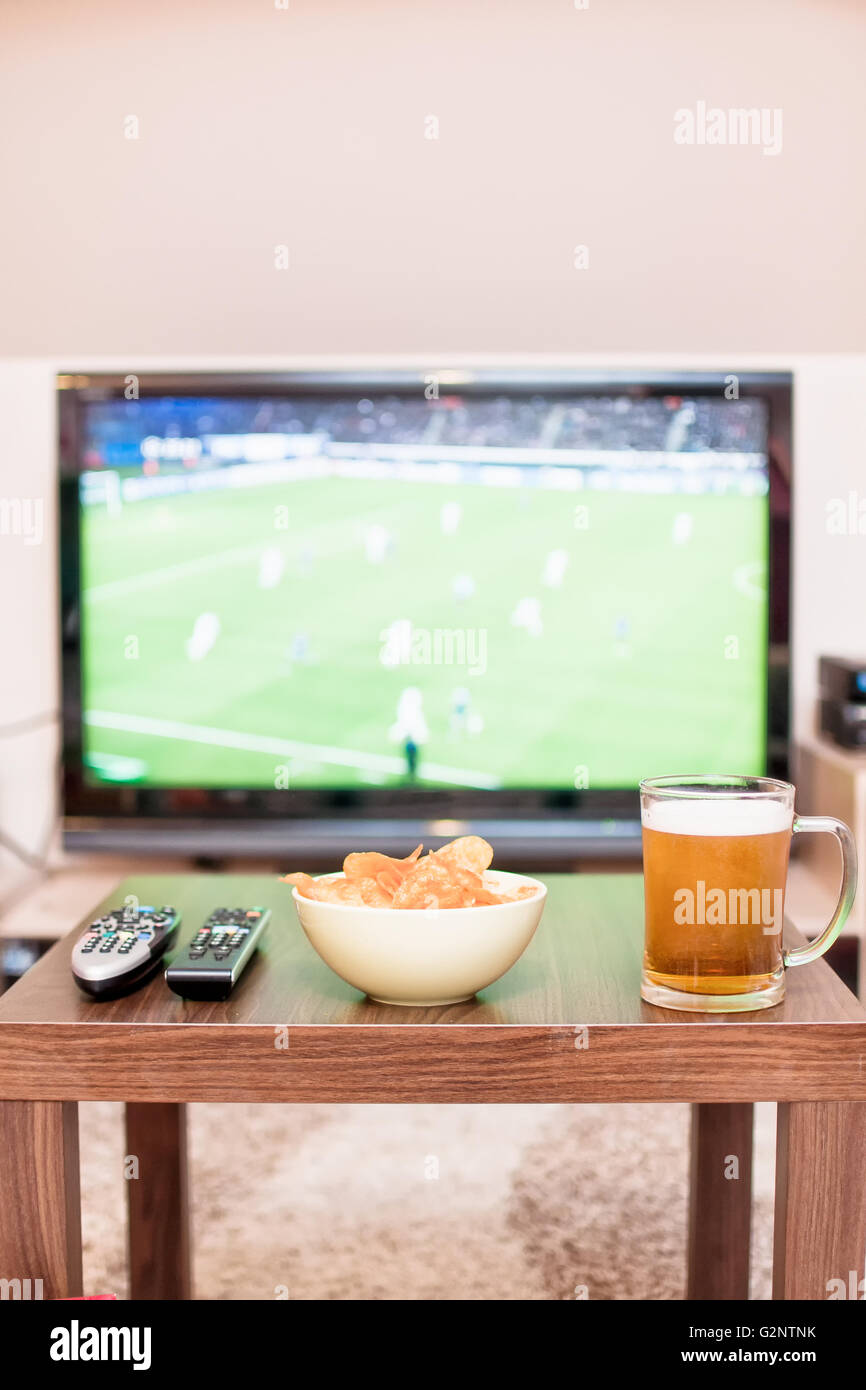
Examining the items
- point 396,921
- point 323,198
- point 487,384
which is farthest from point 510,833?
point 396,921

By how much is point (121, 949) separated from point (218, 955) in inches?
3.2

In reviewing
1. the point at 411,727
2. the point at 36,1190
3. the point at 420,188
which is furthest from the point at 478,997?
the point at 420,188

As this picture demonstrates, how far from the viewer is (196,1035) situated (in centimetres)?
94

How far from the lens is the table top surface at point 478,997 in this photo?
0.95 m

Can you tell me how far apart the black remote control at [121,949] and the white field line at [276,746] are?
55.4 inches

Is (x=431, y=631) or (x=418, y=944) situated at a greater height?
(x=431, y=631)

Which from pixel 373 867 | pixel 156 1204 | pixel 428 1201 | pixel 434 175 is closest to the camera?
pixel 373 867

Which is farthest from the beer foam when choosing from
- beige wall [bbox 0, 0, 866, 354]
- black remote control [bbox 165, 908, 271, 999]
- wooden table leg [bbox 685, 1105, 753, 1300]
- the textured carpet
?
beige wall [bbox 0, 0, 866, 354]

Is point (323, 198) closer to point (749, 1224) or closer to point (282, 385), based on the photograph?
point (282, 385)

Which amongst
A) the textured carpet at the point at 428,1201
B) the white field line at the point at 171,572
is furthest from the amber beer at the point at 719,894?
the white field line at the point at 171,572

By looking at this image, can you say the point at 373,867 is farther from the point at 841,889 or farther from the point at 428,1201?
the point at 428,1201

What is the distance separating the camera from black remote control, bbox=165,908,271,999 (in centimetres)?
101

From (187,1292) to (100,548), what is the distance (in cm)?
156

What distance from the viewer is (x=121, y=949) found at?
3.46ft
